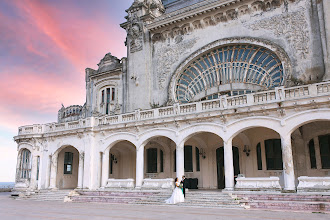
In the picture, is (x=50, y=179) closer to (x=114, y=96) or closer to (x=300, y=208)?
(x=114, y=96)

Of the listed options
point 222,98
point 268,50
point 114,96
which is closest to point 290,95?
point 222,98

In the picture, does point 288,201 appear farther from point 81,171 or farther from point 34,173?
point 34,173

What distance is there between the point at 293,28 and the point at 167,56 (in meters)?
10.8

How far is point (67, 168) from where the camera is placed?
100 feet

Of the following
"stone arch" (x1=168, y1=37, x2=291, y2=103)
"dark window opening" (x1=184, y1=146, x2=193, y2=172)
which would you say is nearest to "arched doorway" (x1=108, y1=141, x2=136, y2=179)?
"dark window opening" (x1=184, y1=146, x2=193, y2=172)

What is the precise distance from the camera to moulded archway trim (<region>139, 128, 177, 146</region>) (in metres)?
22.1

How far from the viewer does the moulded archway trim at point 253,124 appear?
730 inches

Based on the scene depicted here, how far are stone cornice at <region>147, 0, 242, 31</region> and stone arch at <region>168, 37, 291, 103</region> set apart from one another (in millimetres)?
2886

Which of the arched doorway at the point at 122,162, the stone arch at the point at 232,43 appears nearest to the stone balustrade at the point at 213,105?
the arched doorway at the point at 122,162

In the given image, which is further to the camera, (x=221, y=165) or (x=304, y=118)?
(x=221, y=165)

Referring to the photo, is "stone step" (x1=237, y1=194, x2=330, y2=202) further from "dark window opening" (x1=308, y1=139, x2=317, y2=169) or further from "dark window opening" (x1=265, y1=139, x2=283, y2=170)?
"dark window opening" (x1=308, y1=139, x2=317, y2=169)

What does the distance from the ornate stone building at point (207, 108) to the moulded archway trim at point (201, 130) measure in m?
0.09

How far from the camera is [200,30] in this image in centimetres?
2758

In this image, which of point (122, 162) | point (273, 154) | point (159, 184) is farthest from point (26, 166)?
point (273, 154)
